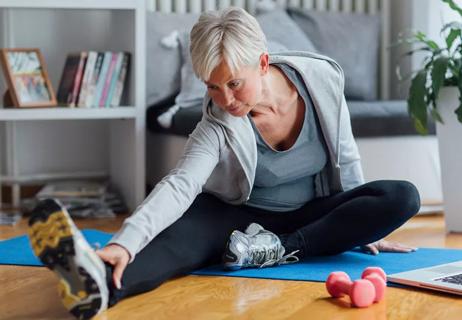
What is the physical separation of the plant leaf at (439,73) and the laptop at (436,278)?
787mm

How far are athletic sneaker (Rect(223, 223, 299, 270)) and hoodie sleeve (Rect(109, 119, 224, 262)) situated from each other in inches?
8.8

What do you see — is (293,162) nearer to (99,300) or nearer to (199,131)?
(199,131)

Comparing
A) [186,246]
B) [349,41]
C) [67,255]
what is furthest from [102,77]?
[67,255]

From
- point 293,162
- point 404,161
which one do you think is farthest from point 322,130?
point 404,161

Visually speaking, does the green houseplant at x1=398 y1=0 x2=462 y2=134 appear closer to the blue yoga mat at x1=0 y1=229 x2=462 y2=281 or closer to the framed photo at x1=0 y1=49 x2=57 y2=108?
the blue yoga mat at x1=0 y1=229 x2=462 y2=281

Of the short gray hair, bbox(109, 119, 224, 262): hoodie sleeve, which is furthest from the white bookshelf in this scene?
the short gray hair

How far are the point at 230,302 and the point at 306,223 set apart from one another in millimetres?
490

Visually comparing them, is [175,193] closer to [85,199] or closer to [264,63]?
[264,63]

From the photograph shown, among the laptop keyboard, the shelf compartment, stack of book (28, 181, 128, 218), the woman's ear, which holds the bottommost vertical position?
stack of book (28, 181, 128, 218)

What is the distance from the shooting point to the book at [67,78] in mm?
3365

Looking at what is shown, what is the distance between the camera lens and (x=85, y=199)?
133 inches

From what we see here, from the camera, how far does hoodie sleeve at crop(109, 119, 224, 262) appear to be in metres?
1.78

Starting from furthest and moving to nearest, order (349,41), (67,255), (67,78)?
(349,41), (67,78), (67,255)

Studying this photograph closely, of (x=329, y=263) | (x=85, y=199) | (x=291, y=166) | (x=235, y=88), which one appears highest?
(x=235, y=88)
